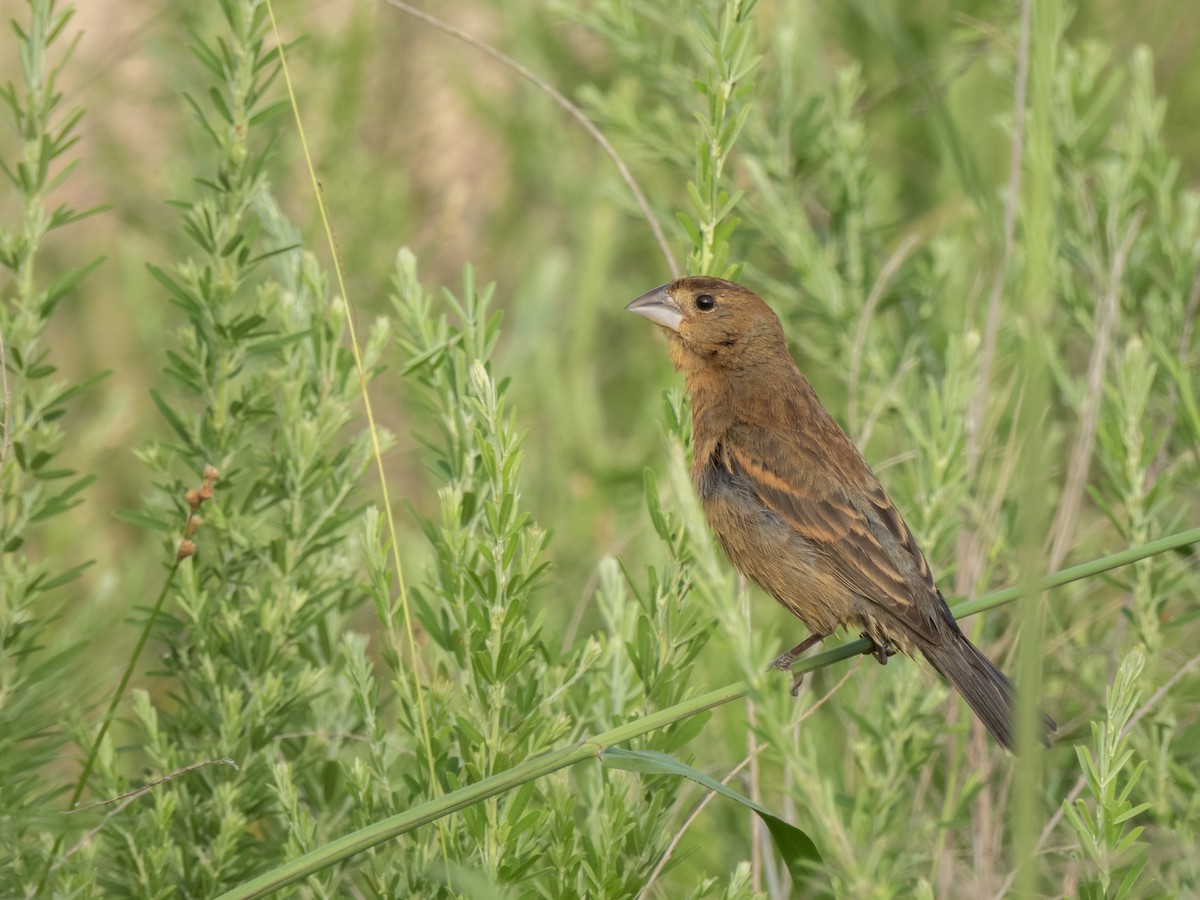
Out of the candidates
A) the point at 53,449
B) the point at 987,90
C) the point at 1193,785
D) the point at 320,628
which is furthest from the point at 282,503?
the point at 987,90

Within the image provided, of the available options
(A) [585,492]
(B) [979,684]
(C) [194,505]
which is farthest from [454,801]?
(A) [585,492]

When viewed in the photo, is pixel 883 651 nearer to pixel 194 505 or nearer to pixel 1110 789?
pixel 1110 789

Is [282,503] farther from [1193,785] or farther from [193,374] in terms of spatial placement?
[1193,785]

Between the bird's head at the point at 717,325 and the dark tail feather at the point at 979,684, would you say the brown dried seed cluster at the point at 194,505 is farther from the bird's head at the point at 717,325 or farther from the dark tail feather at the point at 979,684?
the dark tail feather at the point at 979,684

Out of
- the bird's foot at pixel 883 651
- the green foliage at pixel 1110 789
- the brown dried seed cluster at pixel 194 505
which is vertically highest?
the brown dried seed cluster at pixel 194 505

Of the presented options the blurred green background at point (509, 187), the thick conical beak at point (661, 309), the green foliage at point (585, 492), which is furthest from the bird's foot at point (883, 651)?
the blurred green background at point (509, 187)

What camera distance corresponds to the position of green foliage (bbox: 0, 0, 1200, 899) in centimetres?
250

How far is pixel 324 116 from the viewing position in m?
6.00

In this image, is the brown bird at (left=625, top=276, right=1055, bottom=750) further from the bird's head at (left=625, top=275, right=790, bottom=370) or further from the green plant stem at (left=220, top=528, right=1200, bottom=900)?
the green plant stem at (left=220, top=528, right=1200, bottom=900)

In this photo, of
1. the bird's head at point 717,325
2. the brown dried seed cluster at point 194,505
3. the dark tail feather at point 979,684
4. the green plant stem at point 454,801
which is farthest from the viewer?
the bird's head at point 717,325

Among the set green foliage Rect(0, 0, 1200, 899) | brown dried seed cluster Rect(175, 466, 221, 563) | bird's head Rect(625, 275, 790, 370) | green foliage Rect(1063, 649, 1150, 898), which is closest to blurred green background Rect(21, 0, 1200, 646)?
green foliage Rect(0, 0, 1200, 899)

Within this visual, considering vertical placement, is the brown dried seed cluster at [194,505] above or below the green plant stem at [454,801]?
above

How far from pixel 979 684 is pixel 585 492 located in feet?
8.45

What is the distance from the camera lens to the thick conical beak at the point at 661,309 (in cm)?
389
